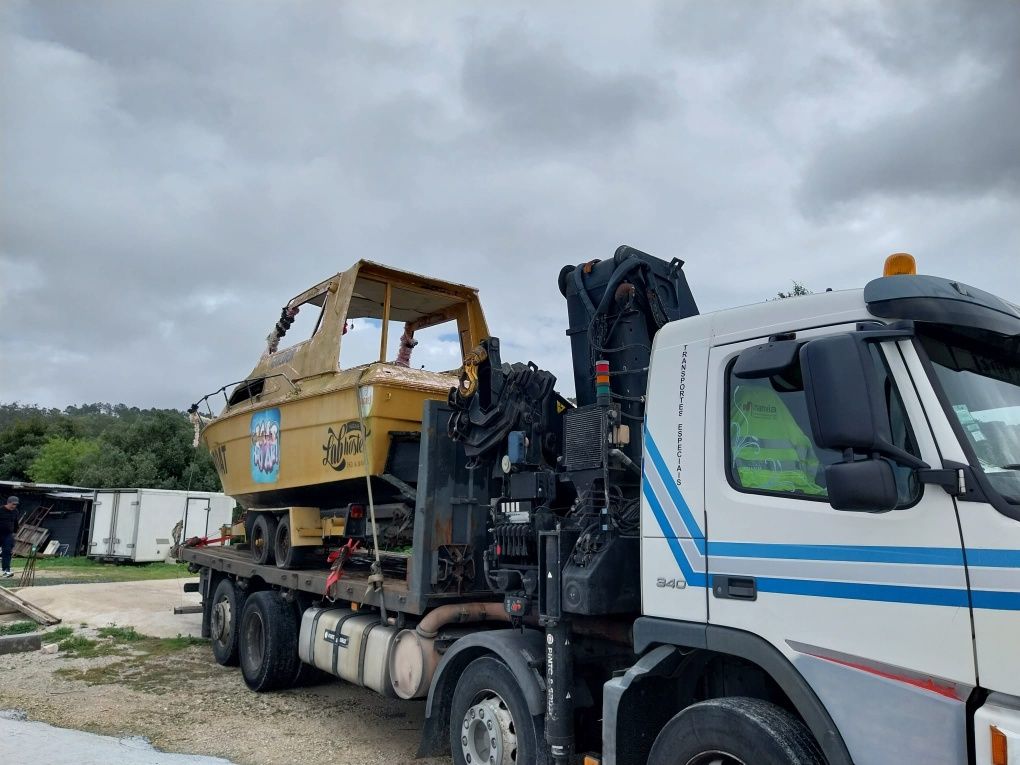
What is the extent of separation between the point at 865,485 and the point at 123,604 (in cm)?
1413

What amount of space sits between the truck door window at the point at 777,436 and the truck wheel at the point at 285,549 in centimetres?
549

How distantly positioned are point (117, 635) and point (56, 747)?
5460mm

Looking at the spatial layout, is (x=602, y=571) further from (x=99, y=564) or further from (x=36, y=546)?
(x=36, y=546)

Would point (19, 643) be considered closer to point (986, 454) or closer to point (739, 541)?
point (739, 541)

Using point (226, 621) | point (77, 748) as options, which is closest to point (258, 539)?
point (226, 621)

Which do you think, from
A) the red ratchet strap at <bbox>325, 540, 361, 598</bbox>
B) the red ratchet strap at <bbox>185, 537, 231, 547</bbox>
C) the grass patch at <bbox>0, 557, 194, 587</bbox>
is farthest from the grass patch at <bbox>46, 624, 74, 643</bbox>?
the grass patch at <bbox>0, 557, 194, 587</bbox>

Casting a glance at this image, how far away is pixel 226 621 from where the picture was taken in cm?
903

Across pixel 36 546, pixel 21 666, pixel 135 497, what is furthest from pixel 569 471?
pixel 36 546

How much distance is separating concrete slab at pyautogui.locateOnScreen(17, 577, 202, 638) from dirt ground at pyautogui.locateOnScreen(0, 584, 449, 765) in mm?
2527

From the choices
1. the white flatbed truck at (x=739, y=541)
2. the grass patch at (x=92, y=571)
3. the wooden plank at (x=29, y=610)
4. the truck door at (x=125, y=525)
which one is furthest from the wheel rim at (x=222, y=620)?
the truck door at (x=125, y=525)

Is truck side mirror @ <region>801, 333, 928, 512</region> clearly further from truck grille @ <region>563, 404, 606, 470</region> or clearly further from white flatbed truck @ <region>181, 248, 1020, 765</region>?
truck grille @ <region>563, 404, 606, 470</region>

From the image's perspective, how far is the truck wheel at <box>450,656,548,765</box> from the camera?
423 cm

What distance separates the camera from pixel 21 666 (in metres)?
9.04

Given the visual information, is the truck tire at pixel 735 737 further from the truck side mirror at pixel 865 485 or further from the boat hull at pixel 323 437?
the boat hull at pixel 323 437
